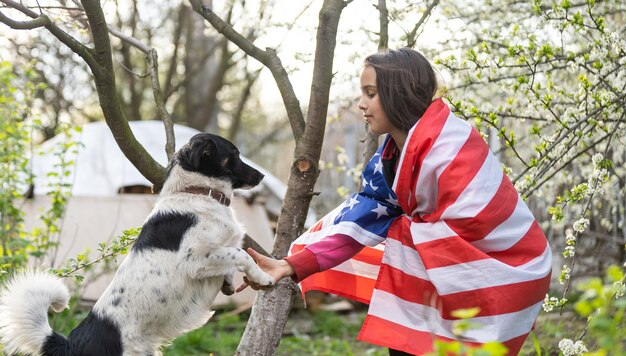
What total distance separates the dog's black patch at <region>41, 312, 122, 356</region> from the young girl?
64 cm

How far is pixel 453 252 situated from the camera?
2.60 metres

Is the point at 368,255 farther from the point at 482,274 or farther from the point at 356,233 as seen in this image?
the point at 482,274

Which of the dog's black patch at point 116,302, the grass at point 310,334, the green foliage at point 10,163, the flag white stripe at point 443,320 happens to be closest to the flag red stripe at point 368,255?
the flag white stripe at point 443,320

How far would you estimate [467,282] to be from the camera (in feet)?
8.43

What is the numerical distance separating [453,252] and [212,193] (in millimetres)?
1144

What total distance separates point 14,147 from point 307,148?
2.87m

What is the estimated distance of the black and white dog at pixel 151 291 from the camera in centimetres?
289

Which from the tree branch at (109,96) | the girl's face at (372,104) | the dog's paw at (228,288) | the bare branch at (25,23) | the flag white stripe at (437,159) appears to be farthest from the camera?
the tree branch at (109,96)

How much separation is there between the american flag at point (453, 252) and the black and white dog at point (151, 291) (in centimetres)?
53

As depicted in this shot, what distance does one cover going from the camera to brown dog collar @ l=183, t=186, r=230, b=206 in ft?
10.4

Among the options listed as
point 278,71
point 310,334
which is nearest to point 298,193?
point 278,71

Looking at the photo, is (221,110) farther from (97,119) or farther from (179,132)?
(179,132)

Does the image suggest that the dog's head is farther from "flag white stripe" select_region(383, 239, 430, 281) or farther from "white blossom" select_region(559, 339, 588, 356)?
"white blossom" select_region(559, 339, 588, 356)

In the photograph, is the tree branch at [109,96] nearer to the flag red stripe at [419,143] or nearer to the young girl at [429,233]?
the young girl at [429,233]
